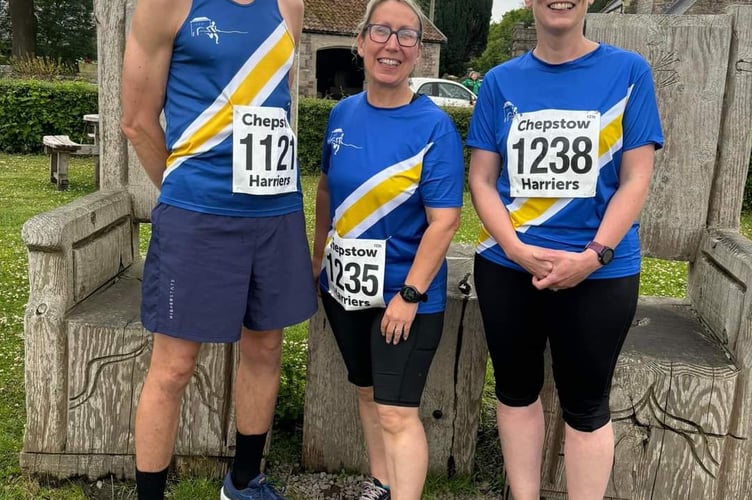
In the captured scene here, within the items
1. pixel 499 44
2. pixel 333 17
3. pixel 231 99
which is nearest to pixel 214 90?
pixel 231 99

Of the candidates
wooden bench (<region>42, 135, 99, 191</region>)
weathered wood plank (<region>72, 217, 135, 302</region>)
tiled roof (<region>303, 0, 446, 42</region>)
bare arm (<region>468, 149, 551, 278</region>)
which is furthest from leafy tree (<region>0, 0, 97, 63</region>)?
bare arm (<region>468, 149, 551, 278</region>)

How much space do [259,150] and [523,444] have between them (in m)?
1.26

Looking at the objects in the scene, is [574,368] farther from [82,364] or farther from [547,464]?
[82,364]

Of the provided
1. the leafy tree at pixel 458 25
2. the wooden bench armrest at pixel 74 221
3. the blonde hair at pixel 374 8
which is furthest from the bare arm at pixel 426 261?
the leafy tree at pixel 458 25

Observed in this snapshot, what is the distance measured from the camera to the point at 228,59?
6.59 feet

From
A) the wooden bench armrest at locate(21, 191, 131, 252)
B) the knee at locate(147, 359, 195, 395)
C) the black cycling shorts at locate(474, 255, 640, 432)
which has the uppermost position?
the wooden bench armrest at locate(21, 191, 131, 252)

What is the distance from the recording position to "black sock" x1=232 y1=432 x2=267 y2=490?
2492 millimetres

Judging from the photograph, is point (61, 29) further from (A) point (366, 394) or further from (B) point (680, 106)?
(A) point (366, 394)

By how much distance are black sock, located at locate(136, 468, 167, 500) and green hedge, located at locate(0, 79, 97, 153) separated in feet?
41.2

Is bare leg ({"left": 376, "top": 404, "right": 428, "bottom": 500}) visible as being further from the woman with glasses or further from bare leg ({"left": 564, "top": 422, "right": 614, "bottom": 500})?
bare leg ({"left": 564, "top": 422, "right": 614, "bottom": 500})

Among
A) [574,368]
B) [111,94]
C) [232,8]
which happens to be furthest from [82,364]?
[574,368]

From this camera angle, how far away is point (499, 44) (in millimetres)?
58188

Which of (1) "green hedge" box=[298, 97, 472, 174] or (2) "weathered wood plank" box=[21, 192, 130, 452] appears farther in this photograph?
(1) "green hedge" box=[298, 97, 472, 174]

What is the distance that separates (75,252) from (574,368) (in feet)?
5.90
